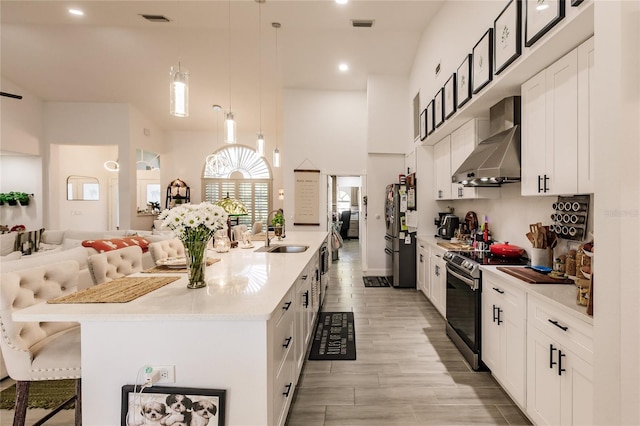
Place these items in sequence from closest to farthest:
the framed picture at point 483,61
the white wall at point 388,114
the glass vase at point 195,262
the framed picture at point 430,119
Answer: the glass vase at point 195,262 → the framed picture at point 483,61 → the framed picture at point 430,119 → the white wall at point 388,114

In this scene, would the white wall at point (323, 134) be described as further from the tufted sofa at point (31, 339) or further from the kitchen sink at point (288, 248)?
the tufted sofa at point (31, 339)

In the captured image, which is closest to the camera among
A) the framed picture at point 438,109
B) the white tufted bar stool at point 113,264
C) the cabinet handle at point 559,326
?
the cabinet handle at point 559,326

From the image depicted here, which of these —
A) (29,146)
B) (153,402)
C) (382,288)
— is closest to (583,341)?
(153,402)

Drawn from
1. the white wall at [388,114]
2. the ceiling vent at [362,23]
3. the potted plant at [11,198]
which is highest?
the ceiling vent at [362,23]

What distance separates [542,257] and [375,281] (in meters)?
3.50

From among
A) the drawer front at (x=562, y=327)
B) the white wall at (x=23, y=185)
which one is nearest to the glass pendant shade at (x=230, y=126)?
the drawer front at (x=562, y=327)

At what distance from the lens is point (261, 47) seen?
18.5 ft

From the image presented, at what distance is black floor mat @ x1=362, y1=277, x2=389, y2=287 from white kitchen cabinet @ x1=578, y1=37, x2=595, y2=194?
12.6 feet

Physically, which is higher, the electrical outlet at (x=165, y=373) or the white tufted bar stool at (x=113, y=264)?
the white tufted bar stool at (x=113, y=264)

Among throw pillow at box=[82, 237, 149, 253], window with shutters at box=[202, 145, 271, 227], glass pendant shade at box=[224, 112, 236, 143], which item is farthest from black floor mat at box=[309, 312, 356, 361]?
window with shutters at box=[202, 145, 271, 227]

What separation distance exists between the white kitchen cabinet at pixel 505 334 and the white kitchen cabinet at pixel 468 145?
125 cm

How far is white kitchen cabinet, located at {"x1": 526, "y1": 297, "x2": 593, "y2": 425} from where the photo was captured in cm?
145

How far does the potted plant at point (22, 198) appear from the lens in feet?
23.4

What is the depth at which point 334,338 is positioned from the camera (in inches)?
125
